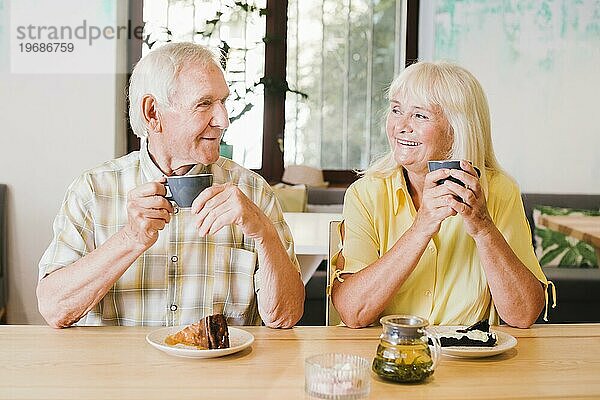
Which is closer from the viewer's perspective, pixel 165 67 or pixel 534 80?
pixel 165 67

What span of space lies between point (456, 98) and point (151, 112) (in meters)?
0.72

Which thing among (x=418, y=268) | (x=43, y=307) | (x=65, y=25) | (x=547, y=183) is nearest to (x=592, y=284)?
(x=547, y=183)

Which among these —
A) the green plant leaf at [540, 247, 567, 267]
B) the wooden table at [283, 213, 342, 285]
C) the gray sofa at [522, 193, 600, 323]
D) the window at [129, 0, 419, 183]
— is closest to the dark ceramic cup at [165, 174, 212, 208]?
the wooden table at [283, 213, 342, 285]

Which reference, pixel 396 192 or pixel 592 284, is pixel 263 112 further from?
pixel 396 192

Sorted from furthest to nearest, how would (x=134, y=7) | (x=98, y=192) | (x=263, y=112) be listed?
(x=263, y=112) < (x=134, y=7) < (x=98, y=192)

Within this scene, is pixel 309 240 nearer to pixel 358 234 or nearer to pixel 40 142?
pixel 358 234

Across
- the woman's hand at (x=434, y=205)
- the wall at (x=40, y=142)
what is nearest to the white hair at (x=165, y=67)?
the woman's hand at (x=434, y=205)

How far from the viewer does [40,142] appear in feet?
14.9

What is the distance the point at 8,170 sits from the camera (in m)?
4.56

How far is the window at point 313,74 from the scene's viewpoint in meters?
5.49

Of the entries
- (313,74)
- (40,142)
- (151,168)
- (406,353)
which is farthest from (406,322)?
(313,74)

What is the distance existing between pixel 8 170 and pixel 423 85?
10.4 ft

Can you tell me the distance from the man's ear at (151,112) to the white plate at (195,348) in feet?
1.67

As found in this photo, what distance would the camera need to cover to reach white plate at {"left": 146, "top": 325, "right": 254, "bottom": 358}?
1.53m
